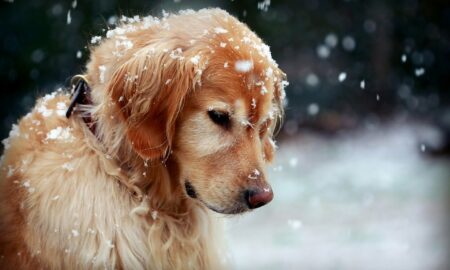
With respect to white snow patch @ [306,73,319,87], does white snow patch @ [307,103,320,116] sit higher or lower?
lower

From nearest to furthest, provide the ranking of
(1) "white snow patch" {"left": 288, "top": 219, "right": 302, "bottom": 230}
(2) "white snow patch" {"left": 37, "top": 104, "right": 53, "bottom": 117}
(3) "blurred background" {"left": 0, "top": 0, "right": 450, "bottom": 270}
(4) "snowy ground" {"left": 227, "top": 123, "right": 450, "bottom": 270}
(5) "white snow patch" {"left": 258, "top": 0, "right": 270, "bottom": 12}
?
(2) "white snow patch" {"left": 37, "top": 104, "right": 53, "bottom": 117} < (4) "snowy ground" {"left": 227, "top": 123, "right": 450, "bottom": 270} < (3) "blurred background" {"left": 0, "top": 0, "right": 450, "bottom": 270} < (1) "white snow patch" {"left": 288, "top": 219, "right": 302, "bottom": 230} < (5) "white snow patch" {"left": 258, "top": 0, "right": 270, "bottom": 12}

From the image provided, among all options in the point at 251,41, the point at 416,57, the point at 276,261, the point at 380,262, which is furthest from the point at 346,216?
the point at 251,41

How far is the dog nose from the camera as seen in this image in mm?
2250

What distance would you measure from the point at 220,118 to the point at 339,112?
18.5ft

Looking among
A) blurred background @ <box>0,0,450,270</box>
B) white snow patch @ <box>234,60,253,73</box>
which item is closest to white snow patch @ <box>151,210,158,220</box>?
white snow patch @ <box>234,60,253,73</box>

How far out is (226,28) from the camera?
2.41 m

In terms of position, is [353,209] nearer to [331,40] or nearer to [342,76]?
[342,76]

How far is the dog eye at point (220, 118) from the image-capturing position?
2306mm

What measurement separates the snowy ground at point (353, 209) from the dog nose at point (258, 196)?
191 cm

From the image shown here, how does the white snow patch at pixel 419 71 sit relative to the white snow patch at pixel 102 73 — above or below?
below

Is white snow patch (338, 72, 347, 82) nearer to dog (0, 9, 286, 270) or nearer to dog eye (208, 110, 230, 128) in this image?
dog (0, 9, 286, 270)

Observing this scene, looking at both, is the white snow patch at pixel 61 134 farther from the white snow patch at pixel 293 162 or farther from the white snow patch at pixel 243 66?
the white snow patch at pixel 293 162

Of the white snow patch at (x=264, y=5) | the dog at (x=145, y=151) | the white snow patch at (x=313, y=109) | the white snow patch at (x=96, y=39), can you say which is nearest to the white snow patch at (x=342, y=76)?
the white snow patch at (x=313, y=109)

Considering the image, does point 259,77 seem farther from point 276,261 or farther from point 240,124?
point 276,261
